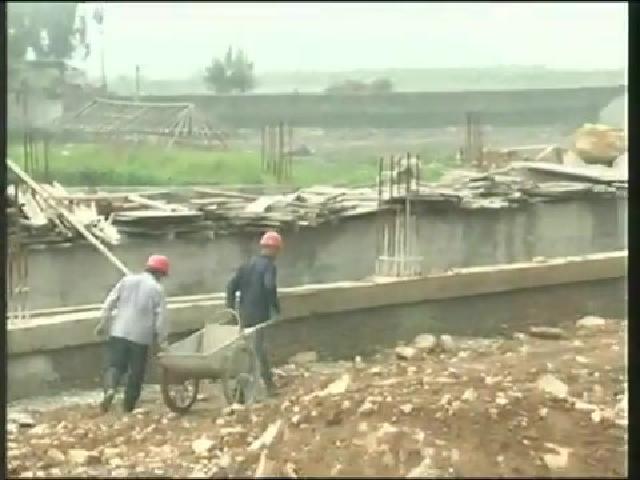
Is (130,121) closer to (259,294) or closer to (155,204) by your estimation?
(155,204)

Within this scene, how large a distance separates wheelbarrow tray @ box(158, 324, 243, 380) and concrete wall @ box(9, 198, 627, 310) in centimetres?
8

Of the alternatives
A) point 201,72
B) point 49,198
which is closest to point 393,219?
point 201,72

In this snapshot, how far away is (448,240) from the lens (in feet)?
7.41

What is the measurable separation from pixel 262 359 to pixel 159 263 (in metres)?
0.25

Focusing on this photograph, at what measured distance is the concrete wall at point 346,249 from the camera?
6.85 feet

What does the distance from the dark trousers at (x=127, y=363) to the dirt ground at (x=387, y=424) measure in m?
0.04

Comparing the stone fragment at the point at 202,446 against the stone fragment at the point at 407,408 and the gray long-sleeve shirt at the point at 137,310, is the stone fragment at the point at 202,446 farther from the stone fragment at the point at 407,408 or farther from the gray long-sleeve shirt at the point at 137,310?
the stone fragment at the point at 407,408

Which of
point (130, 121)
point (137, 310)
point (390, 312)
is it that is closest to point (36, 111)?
point (130, 121)

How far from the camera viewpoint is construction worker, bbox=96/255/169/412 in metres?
2.05

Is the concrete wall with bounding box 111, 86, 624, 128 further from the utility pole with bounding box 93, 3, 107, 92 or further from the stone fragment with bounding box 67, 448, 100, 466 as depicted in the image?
the stone fragment with bounding box 67, 448, 100, 466

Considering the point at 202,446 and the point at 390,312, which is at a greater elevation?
the point at 390,312

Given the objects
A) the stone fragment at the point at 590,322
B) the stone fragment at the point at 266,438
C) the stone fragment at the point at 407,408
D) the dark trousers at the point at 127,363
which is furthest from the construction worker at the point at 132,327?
the stone fragment at the point at 590,322

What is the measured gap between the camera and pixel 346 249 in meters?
2.22

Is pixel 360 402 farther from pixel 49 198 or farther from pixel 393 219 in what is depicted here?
pixel 49 198
